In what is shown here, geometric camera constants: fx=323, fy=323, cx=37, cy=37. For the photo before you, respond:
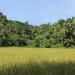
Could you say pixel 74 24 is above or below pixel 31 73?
above

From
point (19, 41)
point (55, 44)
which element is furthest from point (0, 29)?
point (55, 44)

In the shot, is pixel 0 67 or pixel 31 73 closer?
pixel 31 73

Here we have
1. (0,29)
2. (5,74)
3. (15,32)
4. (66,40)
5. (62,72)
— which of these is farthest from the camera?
(15,32)

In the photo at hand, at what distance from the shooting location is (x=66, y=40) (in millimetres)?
47188

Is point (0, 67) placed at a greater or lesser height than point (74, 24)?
lesser

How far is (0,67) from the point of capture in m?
7.31

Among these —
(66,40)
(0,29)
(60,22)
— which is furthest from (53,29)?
(0,29)

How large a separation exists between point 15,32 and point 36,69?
57.8 meters

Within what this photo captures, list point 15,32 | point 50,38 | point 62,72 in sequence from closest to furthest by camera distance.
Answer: point 62,72, point 50,38, point 15,32

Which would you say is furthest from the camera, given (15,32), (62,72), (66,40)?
(15,32)

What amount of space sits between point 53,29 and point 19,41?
7362 mm

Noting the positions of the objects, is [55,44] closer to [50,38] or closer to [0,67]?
[50,38]

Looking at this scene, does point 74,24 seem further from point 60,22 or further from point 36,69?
point 36,69

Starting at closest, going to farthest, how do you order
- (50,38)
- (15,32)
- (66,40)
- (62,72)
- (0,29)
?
(62,72), (66,40), (50,38), (0,29), (15,32)
